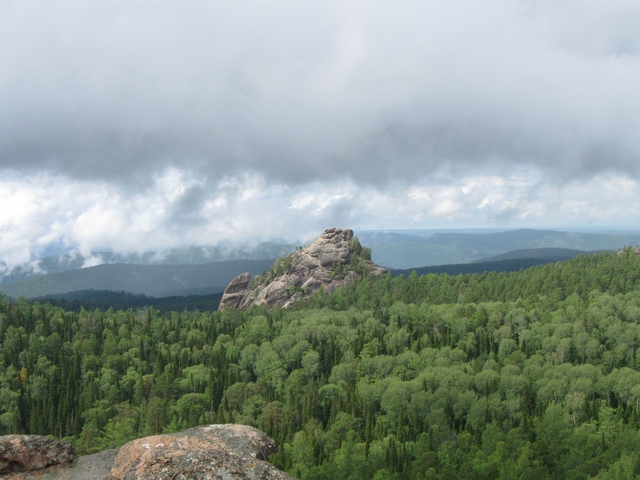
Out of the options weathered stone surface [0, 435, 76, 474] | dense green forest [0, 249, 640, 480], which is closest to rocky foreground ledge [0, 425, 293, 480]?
weathered stone surface [0, 435, 76, 474]

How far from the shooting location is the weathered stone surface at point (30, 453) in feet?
83.1

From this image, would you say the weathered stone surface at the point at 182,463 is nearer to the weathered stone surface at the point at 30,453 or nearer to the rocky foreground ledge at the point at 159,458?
the rocky foreground ledge at the point at 159,458

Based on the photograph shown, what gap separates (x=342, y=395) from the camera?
130m

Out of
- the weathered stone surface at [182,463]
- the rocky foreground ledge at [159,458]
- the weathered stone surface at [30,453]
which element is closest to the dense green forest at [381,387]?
the rocky foreground ledge at [159,458]

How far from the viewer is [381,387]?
12469 cm

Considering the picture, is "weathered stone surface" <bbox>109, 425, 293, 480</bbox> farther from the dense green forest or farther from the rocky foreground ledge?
the dense green forest

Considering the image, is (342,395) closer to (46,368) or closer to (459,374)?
(459,374)

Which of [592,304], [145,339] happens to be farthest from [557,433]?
[145,339]

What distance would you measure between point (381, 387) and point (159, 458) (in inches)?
4320

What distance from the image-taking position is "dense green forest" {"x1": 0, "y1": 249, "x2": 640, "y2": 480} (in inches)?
3342

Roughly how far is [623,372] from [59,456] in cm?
13633

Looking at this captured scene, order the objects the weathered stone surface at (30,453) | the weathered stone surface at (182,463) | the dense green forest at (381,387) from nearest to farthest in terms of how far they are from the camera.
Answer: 1. the weathered stone surface at (182,463)
2. the weathered stone surface at (30,453)
3. the dense green forest at (381,387)

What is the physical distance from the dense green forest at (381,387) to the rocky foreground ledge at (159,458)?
170ft

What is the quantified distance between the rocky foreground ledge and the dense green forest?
170ft
